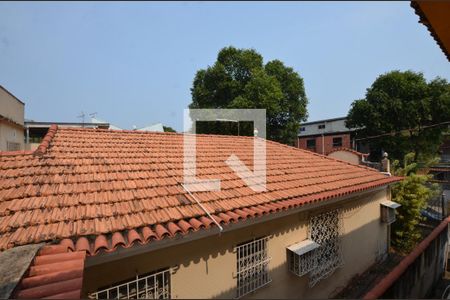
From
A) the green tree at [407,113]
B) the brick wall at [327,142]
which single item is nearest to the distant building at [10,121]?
the green tree at [407,113]

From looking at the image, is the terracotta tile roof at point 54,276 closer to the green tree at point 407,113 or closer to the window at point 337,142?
the green tree at point 407,113

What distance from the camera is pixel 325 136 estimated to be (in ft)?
119

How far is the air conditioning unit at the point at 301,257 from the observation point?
19.4ft

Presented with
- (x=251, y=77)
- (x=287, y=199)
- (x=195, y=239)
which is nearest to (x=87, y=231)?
(x=195, y=239)

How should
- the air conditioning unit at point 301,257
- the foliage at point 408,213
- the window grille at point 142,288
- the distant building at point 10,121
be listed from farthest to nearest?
the distant building at point 10,121 → the foliage at point 408,213 → the air conditioning unit at point 301,257 → the window grille at point 142,288

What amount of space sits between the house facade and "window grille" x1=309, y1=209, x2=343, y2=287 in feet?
0.13

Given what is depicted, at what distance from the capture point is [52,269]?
2.68 m

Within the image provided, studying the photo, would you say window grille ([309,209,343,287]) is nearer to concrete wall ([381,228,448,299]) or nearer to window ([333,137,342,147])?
concrete wall ([381,228,448,299])

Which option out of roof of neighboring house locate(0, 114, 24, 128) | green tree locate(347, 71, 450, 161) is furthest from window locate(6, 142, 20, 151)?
green tree locate(347, 71, 450, 161)

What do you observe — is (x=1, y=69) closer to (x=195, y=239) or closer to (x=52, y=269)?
(x=52, y=269)

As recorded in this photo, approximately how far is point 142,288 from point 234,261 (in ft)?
5.77

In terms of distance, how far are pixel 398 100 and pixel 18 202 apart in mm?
28202

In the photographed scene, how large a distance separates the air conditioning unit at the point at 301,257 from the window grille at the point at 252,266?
0.69m

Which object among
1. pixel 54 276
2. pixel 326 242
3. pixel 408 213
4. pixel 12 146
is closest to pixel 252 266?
pixel 326 242
